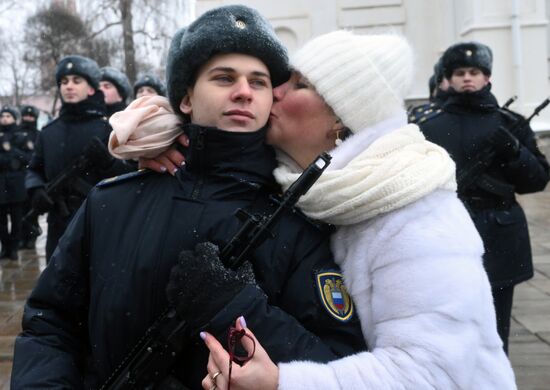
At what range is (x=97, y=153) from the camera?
207 inches

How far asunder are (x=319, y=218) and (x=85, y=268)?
2.16ft

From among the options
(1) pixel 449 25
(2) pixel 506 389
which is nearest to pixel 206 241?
(2) pixel 506 389

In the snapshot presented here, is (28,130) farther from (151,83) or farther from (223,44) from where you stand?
(223,44)

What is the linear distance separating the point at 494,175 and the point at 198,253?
3002 mm

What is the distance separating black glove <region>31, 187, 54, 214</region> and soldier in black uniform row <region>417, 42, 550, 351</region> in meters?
2.71

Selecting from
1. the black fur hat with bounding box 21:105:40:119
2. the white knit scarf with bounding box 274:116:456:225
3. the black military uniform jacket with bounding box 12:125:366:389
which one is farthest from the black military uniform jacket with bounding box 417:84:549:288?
the black fur hat with bounding box 21:105:40:119

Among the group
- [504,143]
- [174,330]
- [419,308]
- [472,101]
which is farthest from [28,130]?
[419,308]

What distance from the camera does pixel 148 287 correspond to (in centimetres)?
178

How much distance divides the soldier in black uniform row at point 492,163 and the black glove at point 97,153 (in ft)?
7.50

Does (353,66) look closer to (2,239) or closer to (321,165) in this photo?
(321,165)

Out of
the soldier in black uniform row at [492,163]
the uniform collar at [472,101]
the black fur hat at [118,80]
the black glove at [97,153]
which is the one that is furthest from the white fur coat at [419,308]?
the black fur hat at [118,80]

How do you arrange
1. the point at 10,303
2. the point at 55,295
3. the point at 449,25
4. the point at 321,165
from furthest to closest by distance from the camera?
1. the point at 449,25
2. the point at 10,303
3. the point at 55,295
4. the point at 321,165

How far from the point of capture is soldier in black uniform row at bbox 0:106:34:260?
374 inches

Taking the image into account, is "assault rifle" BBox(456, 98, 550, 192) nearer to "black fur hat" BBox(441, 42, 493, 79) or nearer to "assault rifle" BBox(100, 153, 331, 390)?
"black fur hat" BBox(441, 42, 493, 79)
